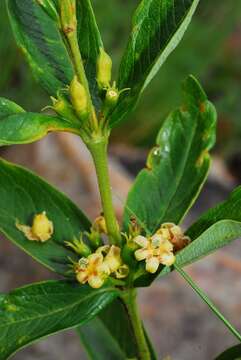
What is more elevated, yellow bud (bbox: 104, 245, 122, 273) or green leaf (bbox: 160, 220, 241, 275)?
green leaf (bbox: 160, 220, 241, 275)

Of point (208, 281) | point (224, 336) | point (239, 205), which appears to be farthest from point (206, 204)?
point (239, 205)

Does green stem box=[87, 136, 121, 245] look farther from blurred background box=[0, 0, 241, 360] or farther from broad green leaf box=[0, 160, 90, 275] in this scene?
blurred background box=[0, 0, 241, 360]

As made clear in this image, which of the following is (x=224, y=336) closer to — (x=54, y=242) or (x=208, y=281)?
(x=208, y=281)

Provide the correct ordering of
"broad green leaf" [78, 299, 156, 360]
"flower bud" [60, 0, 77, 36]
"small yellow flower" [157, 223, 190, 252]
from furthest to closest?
"broad green leaf" [78, 299, 156, 360], "small yellow flower" [157, 223, 190, 252], "flower bud" [60, 0, 77, 36]

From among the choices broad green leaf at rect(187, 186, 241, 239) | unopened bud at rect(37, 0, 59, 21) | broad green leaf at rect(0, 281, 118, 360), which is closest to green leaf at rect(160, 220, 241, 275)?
broad green leaf at rect(187, 186, 241, 239)

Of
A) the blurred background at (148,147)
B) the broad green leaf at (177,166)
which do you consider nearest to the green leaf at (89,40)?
the broad green leaf at (177,166)

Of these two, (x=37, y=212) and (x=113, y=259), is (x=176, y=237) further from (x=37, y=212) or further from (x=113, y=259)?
(x=37, y=212)
